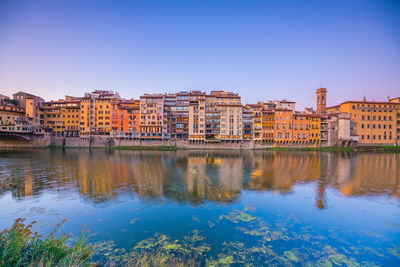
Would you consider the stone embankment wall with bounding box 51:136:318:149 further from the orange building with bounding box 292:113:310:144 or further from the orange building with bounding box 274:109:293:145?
the orange building with bounding box 292:113:310:144

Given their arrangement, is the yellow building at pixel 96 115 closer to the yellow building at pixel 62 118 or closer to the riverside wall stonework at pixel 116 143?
the yellow building at pixel 62 118

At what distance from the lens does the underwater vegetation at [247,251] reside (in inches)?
409

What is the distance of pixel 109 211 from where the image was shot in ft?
55.6

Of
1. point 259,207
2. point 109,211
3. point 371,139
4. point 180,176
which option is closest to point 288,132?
point 371,139

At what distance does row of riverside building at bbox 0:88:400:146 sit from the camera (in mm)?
86875

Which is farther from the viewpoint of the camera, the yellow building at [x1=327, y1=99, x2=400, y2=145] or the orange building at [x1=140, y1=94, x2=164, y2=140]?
the orange building at [x1=140, y1=94, x2=164, y2=140]

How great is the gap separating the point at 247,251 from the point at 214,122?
77.8m

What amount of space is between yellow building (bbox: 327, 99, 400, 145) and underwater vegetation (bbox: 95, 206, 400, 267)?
9423 cm

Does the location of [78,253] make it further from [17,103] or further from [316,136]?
[17,103]

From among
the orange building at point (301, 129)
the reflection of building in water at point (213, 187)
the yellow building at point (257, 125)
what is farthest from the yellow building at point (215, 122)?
the reflection of building in water at point (213, 187)

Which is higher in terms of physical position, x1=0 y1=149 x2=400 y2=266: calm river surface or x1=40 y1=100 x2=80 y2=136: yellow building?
x1=40 y1=100 x2=80 y2=136: yellow building

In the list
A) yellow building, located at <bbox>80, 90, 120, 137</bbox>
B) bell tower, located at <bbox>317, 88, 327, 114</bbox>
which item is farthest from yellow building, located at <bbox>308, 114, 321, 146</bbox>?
yellow building, located at <bbox>80, 90, 120, 137</bbox>

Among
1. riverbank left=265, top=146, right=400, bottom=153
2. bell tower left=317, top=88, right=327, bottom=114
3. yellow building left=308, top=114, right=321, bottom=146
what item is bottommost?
riverbank left=265, top=146, right=400, bottom=153

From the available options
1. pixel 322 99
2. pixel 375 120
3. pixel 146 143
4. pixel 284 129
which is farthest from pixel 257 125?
pixel 322 99
